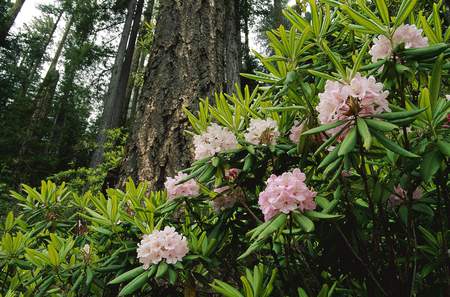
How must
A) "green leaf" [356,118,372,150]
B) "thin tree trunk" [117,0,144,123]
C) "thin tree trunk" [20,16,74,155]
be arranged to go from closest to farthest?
"green leaf" [356,118,372,150]
"thin tree trunk" [117,0,144,123]
"thin tree trunk" [20,16,74,155]

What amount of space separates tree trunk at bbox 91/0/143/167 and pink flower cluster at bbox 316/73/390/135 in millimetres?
7029

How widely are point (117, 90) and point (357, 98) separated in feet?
28.0

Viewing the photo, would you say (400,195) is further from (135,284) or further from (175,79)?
(175,79)

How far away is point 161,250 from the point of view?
3.63ft

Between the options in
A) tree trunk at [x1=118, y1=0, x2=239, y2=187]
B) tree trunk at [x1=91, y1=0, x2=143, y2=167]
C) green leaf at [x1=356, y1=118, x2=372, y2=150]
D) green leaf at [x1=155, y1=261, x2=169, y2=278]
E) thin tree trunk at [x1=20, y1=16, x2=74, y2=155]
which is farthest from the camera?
thin tree trunk at [x1=20, y1=16, x2=74, y2=155]

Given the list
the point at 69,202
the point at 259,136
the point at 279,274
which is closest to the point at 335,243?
the point at 279,274

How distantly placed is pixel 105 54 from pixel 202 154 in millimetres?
11466

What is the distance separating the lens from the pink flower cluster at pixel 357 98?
83 centimetres

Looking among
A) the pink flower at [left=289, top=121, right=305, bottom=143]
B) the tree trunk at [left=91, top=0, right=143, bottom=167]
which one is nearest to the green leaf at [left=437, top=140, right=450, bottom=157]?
the pink flower at [left=289, top=121, right=305, bottom=143]

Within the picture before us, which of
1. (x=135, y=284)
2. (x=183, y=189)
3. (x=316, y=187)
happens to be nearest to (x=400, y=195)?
(x=316, y=187)

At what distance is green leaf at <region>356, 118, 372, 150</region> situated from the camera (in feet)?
2.45

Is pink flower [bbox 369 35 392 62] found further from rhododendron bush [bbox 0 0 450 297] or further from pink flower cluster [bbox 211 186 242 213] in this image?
pink flower cluster [bbox 211 186 242 213]

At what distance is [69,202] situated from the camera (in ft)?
6.10

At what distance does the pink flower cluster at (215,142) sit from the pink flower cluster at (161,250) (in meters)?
0.30
